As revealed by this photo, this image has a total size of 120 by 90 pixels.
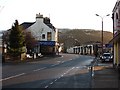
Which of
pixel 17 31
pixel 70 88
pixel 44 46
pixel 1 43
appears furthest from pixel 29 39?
pixel 70 88

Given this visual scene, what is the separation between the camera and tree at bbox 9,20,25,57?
215 feet

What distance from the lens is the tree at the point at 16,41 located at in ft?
215

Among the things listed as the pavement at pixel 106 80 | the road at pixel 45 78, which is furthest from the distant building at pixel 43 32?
the pavement at pixel 106 80

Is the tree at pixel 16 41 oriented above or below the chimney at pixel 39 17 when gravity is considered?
below

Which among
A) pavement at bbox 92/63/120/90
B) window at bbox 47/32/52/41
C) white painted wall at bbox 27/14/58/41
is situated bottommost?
pavement at bbox 92/63/120/90

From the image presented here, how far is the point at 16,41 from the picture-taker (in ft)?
216

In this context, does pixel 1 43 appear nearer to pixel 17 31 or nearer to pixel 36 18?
pixel 17 31

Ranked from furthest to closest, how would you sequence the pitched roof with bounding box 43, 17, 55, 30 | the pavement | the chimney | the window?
the pitched roof with bounding box 43, 17, 55, 30 < the chimney < the window < the pavement

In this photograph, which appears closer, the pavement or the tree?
the pavement

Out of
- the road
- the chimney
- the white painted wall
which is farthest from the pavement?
the chimney

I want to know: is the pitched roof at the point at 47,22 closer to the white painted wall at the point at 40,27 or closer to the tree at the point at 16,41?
the white painted wall at the point at 40,27

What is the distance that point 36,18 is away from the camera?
110188 millimetres

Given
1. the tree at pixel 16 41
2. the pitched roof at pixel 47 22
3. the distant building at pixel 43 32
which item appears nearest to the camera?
the tree at pixel 16 41

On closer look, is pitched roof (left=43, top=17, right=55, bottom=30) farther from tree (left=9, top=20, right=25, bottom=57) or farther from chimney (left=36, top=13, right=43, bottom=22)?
tree (left=9, top=20, right=25, bottom=57)
